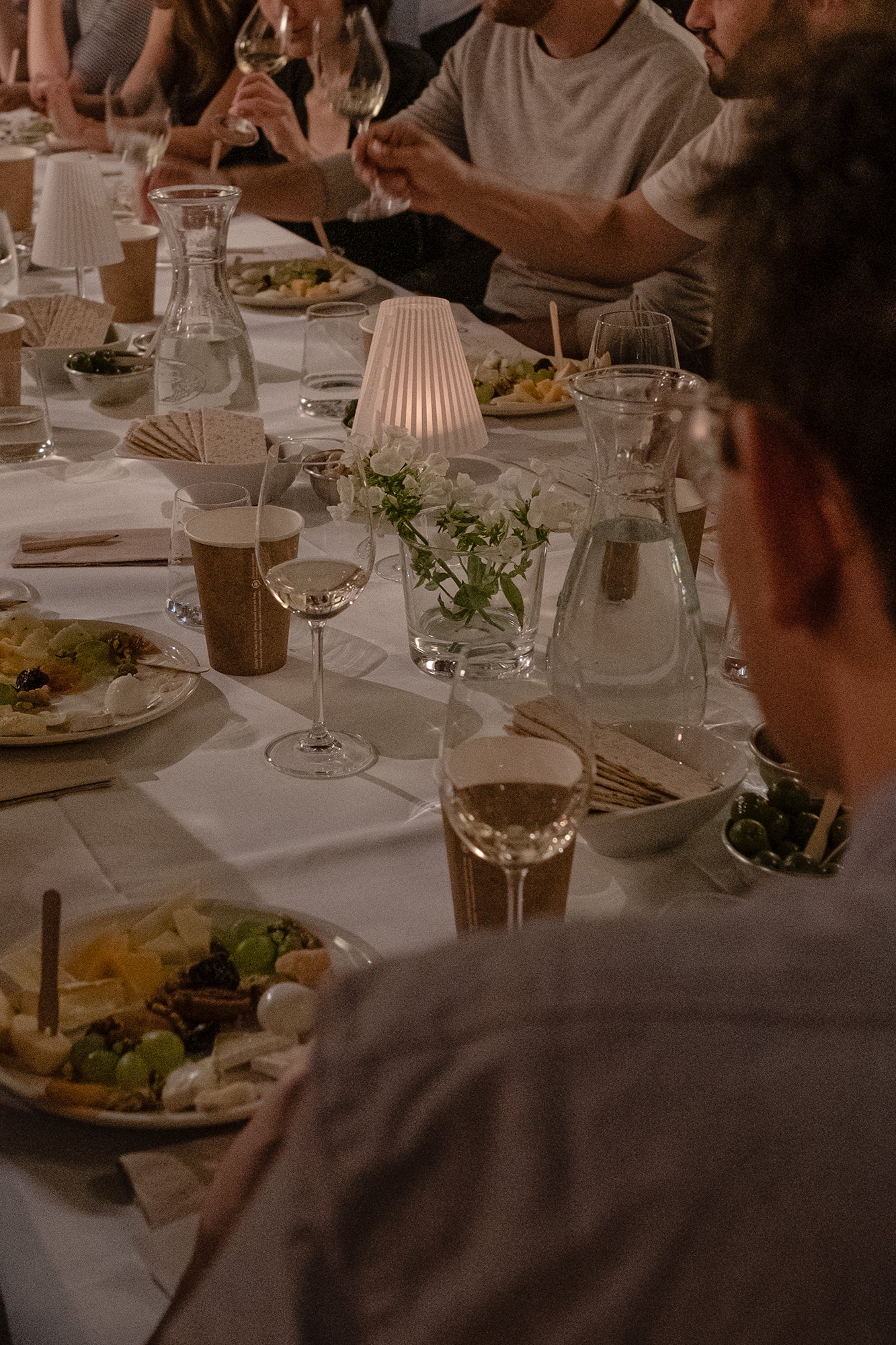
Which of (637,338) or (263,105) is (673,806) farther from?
(263,105)

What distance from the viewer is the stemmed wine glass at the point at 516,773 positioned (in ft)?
2.40

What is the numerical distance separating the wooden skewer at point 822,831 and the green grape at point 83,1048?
473 millimetres

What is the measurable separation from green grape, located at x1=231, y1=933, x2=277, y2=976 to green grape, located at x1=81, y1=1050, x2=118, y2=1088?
0.10 meters

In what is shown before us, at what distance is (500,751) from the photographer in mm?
735

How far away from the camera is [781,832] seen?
92 centimetres

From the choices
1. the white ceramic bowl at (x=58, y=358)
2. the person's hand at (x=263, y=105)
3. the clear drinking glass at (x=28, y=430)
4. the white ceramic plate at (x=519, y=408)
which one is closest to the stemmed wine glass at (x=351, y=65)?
the person's hand at (x=263, y=105)

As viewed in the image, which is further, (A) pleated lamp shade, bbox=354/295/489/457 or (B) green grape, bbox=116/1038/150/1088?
(A) pleated lamp shade, bbox=354/295/489/457

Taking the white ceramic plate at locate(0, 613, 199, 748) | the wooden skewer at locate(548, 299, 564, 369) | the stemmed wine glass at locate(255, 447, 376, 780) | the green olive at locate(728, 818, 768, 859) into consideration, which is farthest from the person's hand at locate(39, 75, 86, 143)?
the green olive at locate(728, 818, 768, 859)

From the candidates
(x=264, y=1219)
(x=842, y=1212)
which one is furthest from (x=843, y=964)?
(x=264, y=1219)

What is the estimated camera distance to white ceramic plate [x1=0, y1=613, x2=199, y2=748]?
107 cm

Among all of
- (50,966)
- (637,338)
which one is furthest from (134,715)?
(637,338)

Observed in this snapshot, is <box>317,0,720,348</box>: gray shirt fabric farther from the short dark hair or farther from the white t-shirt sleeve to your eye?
the short dark hair

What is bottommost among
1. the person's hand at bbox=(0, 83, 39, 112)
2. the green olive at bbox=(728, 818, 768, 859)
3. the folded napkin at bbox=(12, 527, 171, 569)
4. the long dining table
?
the long dining table

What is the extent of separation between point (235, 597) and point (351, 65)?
141 cm
